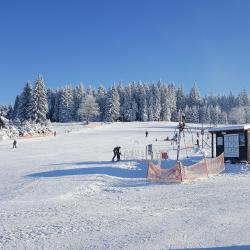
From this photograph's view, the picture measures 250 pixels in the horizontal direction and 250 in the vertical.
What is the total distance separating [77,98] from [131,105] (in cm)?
1863

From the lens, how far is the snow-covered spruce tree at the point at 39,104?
9012 centimetres

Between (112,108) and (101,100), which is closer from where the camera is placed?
(112,108)

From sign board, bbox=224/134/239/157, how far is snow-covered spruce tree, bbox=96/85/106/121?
10971cm

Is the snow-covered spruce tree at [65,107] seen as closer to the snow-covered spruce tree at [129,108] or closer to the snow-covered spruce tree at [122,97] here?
the snow-covered spruce tree at [122,97]

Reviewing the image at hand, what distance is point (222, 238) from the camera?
10.3m

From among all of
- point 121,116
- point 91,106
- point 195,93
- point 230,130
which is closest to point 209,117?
point 195,93

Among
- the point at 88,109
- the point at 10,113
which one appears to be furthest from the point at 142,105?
the point at 10,113

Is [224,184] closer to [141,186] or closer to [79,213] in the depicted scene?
[141,186]

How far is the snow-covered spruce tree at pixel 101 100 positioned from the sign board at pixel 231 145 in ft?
360

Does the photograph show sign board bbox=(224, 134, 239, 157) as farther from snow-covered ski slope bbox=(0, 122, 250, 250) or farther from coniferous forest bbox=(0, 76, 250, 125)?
coniferous forest bbox=(0, 76, 250, 125)

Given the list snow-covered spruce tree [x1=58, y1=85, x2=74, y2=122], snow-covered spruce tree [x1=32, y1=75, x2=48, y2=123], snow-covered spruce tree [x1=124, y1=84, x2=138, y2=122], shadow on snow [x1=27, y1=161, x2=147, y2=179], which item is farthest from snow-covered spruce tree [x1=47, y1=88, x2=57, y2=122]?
shadow on snow [x1=27, y1=161, x2=147, y2=179]

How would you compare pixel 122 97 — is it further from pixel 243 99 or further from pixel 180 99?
pixel 243 99

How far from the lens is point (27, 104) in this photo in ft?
304

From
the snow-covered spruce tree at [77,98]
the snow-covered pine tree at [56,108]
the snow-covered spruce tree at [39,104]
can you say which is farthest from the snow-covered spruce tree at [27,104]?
the snow-covered pine tree at [56,108]
